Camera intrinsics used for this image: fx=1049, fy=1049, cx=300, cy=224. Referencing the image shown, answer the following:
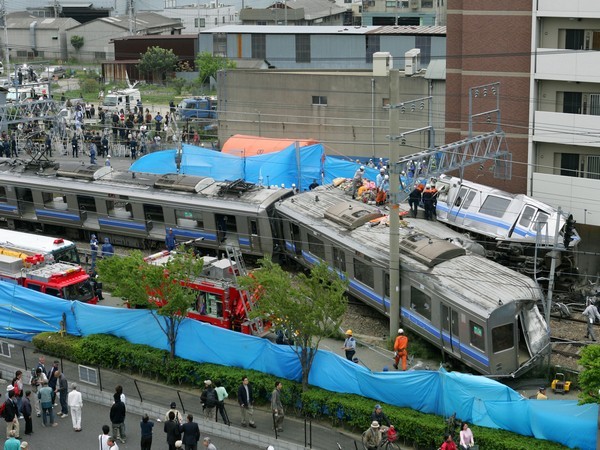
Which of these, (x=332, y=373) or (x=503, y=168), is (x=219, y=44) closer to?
(x=503, y=168)

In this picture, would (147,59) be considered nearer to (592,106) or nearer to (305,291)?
(592,106)

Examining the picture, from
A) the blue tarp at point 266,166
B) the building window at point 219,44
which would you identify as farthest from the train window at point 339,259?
the building window at point 219,44

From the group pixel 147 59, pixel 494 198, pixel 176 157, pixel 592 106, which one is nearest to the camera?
pixel 494 198

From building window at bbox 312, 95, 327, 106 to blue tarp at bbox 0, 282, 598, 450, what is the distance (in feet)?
79.8

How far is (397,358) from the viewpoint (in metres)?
28.1

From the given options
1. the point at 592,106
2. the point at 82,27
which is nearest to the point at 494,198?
the point at 592,106

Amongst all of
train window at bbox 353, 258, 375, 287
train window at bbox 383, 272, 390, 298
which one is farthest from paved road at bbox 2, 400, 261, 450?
train window at bbox 353, 258, 375, 287

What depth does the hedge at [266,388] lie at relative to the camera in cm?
2389

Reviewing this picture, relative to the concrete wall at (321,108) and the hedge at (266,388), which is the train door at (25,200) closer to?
the hedge at (266,388)

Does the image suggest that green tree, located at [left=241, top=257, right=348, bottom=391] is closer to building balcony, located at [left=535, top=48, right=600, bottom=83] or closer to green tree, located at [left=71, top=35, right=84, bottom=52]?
building balcony, located at [left=535, top=48, right=600, bottom=83]

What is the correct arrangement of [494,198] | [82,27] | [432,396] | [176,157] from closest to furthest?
1. [432,396]
2. [494,198]
3. [176,157]
4. [82,27]

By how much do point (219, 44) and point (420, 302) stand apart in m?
55.6

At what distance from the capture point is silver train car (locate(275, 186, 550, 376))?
86.4ft

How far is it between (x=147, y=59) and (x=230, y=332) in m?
60.7
